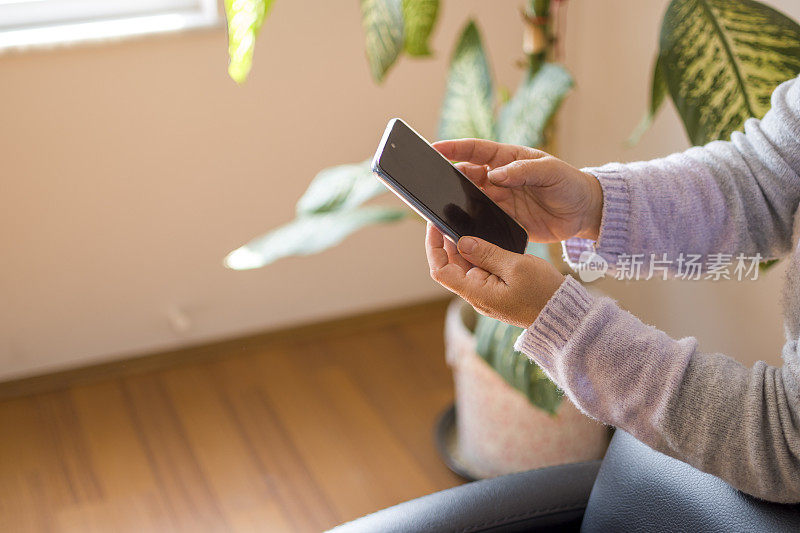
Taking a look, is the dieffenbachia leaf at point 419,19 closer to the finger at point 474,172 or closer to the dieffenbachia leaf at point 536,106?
the dieffenbachia leaf at point 536,106

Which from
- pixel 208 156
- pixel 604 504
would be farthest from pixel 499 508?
pixel 208 156

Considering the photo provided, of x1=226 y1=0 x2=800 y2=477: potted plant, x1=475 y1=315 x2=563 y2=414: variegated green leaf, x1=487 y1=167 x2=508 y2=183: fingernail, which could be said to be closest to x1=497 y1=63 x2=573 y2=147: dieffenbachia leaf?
x1=226 y1=0 x2=800 y2=477: potted plant

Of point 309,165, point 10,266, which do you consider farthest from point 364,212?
point 10,266

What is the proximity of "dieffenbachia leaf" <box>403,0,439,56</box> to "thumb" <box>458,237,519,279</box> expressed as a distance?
0.61 m

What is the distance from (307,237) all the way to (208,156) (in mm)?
607

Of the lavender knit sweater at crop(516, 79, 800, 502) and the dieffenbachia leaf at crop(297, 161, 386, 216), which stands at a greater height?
the lavender knit sweater at crop(516, 79, 800, 502)

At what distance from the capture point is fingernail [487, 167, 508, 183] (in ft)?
3.22

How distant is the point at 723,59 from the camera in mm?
1175

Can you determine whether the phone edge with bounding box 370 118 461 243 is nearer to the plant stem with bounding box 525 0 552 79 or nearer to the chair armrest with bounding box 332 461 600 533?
the chair armrest with bounding box 332 461 600 533

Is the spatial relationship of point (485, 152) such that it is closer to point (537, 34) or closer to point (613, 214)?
point (613, 214)

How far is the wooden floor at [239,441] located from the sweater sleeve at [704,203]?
2.99ft

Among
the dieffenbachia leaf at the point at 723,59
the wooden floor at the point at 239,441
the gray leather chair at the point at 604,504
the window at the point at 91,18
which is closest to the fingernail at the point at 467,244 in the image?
the gray leather chair at the point at 604,504

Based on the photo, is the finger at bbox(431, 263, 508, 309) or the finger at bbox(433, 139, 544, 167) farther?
the finger at bbox(433, 139, 544, 167)

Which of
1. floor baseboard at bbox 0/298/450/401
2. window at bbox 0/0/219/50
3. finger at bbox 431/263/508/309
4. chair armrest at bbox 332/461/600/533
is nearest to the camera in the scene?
finger at bbox 431/263/508/309
